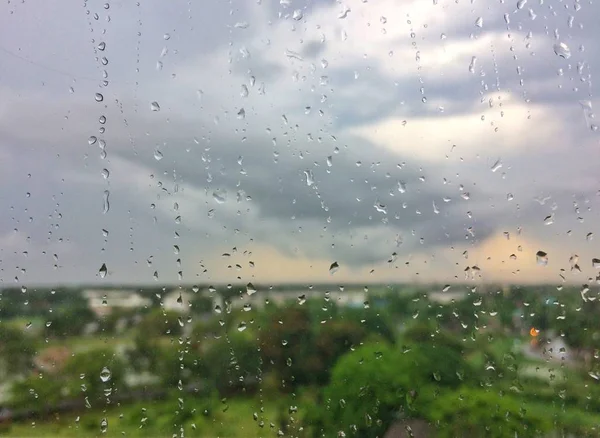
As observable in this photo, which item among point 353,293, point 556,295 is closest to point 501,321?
point 556,295

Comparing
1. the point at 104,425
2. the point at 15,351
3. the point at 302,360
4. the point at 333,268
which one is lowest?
the point at 104,425

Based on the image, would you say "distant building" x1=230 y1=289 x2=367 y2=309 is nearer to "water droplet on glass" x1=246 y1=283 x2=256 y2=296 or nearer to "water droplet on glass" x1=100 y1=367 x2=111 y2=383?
"water droplet on glass" x1=246 y1=283 x2=256 y2=296

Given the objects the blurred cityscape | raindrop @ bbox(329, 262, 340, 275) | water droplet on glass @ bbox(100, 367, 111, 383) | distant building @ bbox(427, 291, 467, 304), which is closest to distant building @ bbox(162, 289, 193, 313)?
the blurred cityscape

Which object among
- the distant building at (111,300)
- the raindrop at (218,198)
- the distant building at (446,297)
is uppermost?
the raindrop at (218,198)

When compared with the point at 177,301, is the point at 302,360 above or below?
below

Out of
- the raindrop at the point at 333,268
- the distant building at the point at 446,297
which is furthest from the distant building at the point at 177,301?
the distant building at the point at 446,297

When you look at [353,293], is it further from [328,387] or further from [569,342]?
[569,342]

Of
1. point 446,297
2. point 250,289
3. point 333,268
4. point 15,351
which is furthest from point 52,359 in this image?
point 446,297

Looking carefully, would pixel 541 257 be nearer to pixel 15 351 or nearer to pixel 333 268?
pixel 333 268

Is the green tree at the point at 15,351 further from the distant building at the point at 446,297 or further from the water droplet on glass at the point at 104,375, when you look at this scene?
the distant building at the point at 446,297

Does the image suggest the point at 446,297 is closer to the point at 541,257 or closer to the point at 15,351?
the point at 541,257
